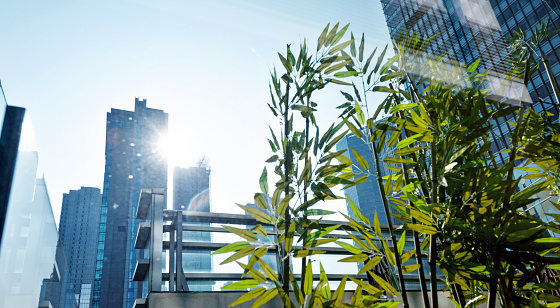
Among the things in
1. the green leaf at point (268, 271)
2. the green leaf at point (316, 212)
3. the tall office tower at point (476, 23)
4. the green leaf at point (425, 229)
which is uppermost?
the tall office tower at point (476, 23)

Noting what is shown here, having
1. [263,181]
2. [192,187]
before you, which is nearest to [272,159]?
[263,181]

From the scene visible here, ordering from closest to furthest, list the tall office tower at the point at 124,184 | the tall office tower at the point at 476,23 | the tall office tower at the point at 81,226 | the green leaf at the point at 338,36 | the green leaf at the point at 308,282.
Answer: the green leaf at the point at 308,282 < the green leaf at the point at 338,36 < the tall office tower at the point at 476,23 < the tall office tower at the point at 124,184 < the tall office tower at the point at 81,226

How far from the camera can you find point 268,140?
850mm

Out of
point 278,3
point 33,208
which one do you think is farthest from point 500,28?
point 33,208

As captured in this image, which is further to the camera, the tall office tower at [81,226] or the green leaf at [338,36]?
the tall office tower at [81,226]

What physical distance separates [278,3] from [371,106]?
90.4 inches

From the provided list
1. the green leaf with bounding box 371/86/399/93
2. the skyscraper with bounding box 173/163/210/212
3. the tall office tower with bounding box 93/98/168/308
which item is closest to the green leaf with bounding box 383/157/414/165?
the green leaf with bounding box 371/86/399/93

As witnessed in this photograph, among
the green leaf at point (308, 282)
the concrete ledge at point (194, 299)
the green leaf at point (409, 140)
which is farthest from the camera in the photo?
the concrete ledge at point (194, 299)

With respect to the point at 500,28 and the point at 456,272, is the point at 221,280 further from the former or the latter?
the point at 500,28

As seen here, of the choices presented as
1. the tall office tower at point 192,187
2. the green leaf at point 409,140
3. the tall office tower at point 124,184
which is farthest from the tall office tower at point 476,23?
the tall office tower at point 124,184

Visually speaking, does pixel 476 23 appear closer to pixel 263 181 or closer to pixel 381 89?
pixel 381 89

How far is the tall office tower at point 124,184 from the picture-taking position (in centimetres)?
5544

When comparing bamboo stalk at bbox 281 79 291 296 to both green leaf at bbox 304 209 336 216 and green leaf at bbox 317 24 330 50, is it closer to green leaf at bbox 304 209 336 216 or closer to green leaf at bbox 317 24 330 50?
green leaf at bbox 304 209 336 216

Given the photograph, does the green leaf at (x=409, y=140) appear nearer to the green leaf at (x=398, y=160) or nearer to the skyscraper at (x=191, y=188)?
the green leaf at (x=398, y=160)
